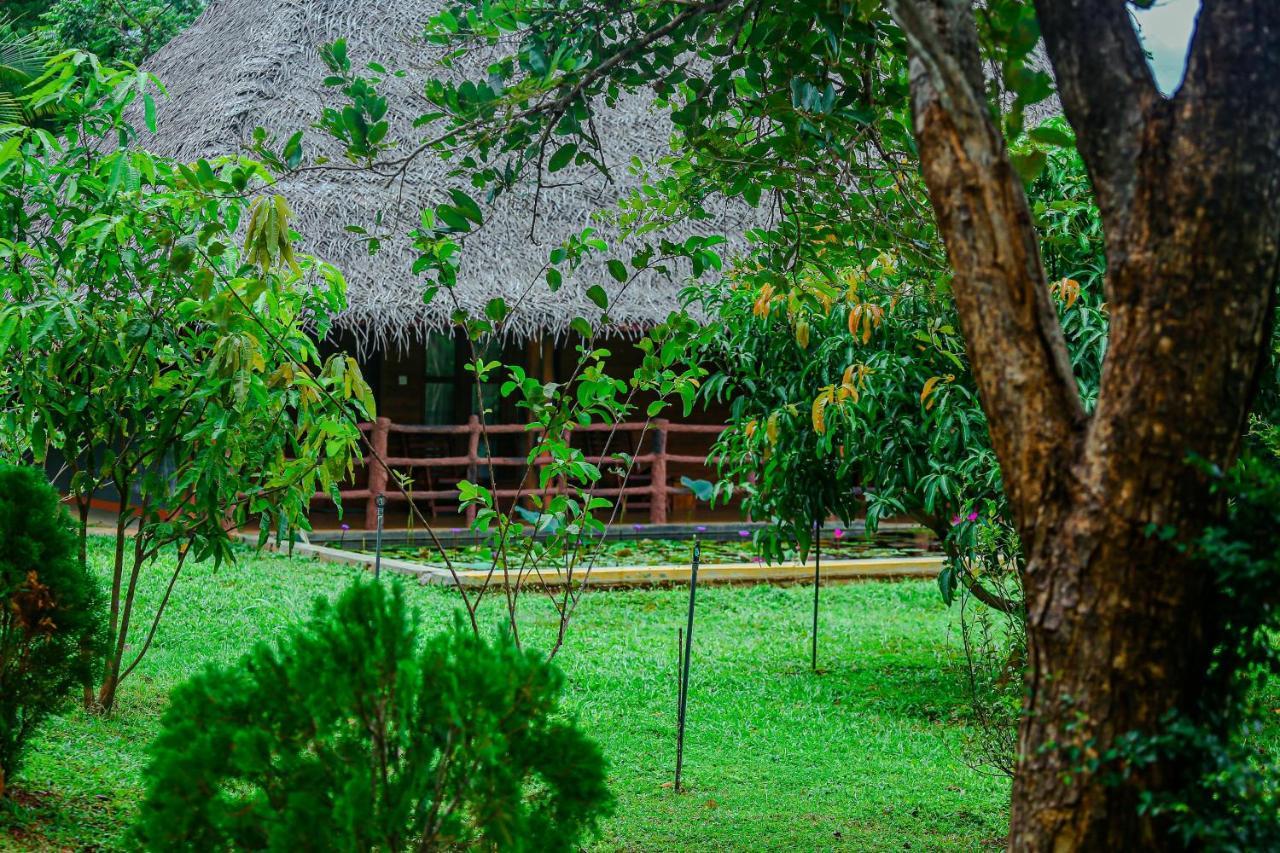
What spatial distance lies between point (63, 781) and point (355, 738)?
2.45 meters

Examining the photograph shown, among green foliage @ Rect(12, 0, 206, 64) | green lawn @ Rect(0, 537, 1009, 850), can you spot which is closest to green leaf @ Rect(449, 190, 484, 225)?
green lawn @ Rect(0, 537, 1009, 850)

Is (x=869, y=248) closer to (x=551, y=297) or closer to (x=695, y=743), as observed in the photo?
(x=695, y=743)

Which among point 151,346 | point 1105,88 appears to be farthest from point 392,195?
point 1105,88

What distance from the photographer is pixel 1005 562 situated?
184 inches

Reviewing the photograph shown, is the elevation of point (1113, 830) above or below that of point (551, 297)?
below

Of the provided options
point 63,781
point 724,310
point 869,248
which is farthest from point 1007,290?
point 724,310

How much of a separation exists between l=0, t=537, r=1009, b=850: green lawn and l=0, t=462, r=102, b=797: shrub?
1.10 ft

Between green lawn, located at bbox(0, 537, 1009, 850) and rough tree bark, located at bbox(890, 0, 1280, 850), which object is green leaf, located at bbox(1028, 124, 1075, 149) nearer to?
rough tree bark, located at bbox(890, 0, 1280, 850)

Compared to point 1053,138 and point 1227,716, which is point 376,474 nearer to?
point 1053,138

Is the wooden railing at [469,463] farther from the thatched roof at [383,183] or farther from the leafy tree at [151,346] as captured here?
the leafy tree at [151,346]

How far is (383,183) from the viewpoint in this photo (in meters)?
11.9

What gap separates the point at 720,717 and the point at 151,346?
3263mm

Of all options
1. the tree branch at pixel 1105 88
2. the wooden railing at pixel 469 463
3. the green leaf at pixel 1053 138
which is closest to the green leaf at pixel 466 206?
the green leaf at pixel 1053 138

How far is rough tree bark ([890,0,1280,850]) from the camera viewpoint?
207cm
